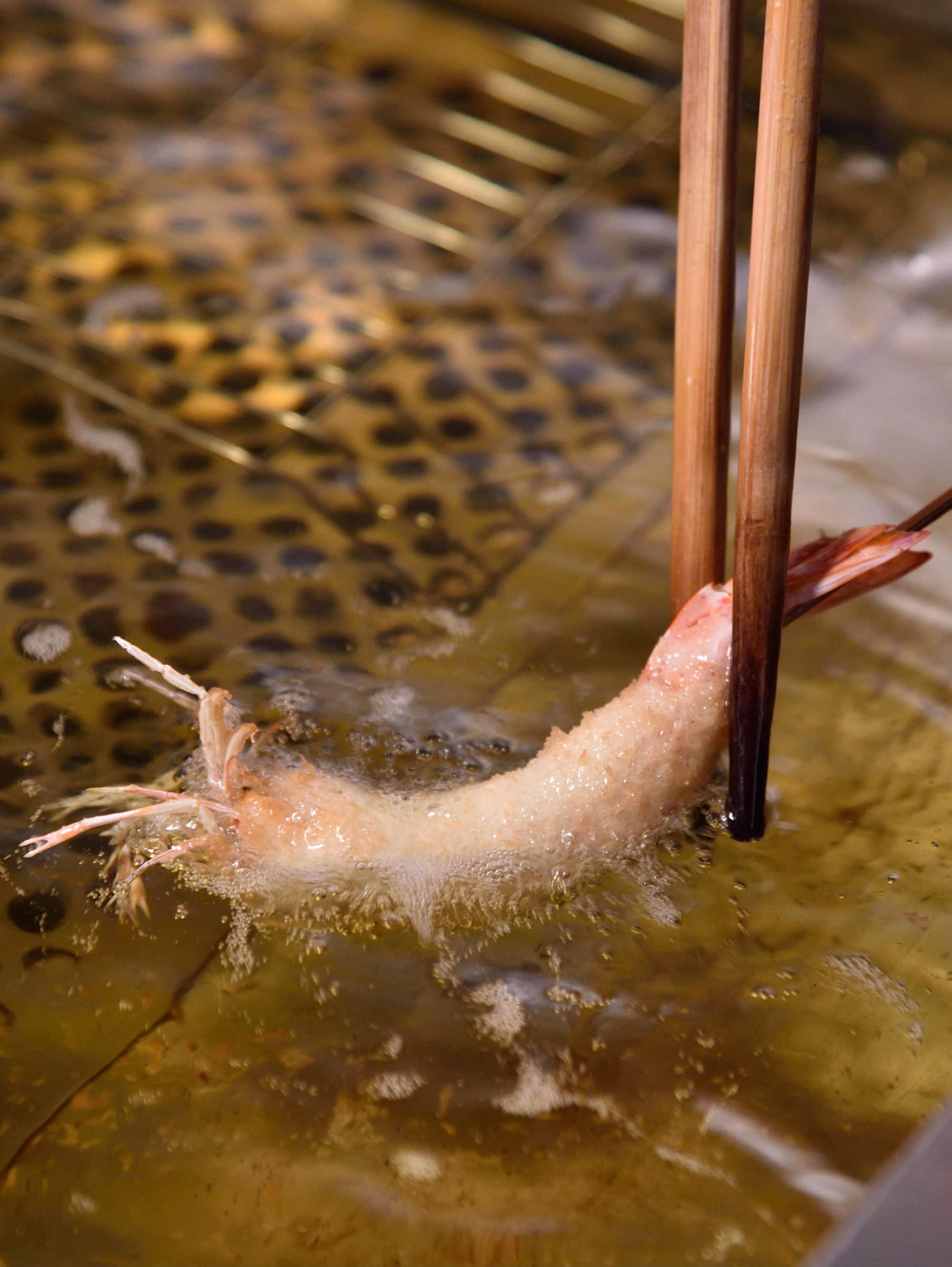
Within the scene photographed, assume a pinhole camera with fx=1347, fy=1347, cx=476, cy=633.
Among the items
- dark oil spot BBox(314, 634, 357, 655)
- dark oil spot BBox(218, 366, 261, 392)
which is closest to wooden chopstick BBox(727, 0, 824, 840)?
dark oil spot BBox(314, 634, 357, 655)

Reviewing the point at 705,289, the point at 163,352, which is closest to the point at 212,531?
the point at 163,352

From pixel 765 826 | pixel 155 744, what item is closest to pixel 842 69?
pixel 765 826

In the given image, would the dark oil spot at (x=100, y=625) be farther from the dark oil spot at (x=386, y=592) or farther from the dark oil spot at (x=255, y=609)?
the dark oil spot at (x=386, y=592)

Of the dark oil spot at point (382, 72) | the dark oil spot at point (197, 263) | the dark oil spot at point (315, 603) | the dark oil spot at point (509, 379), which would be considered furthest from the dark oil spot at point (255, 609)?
the dark oil spot at point (382, 72)

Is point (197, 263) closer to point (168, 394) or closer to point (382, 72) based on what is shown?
point (168, 394)

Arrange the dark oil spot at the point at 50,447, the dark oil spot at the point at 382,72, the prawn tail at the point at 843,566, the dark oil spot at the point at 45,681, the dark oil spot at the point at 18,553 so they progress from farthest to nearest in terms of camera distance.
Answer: the dark oil spot at the point at 382,72
the dark oil spot at the point at 50,447
the dark oil spot at the point at 18,553
the dark oil spot at the point at 45,681
the prawn tail at the point at 843,566

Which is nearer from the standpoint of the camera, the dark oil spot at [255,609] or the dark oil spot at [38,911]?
the dark oil spot at [38,911]
